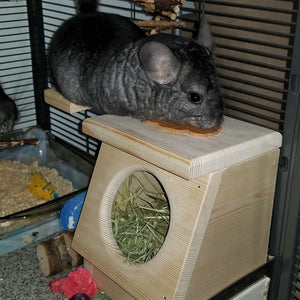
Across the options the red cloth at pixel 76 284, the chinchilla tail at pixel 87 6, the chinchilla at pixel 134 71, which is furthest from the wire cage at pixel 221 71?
the red cloth at pixel 76 284

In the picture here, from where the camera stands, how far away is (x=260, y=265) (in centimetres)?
122

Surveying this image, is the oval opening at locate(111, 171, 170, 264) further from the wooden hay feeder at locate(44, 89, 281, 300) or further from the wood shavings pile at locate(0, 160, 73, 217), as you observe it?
the wood shavings pile at locate(0, 160, 73, 217)

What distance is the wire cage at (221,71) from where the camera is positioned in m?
1.19

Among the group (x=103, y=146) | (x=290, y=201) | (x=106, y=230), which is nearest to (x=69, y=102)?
(x=103, y=146)

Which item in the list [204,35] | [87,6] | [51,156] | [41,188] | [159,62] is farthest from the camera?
[51,156]

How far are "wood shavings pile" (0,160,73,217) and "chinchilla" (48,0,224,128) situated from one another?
437mm

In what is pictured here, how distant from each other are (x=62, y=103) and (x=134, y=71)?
1.20ft

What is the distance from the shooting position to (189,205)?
99 cm

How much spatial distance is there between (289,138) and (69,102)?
0.70 metres

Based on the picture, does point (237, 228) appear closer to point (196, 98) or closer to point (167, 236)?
point (167, 236)

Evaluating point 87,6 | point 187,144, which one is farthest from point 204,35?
point 87,6

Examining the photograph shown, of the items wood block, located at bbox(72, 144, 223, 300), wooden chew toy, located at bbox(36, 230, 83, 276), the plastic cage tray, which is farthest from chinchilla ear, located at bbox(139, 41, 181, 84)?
the plastic cage tray

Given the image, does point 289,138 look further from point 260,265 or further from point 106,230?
point 106,230

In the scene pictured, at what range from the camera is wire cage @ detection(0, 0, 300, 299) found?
1.19 m
